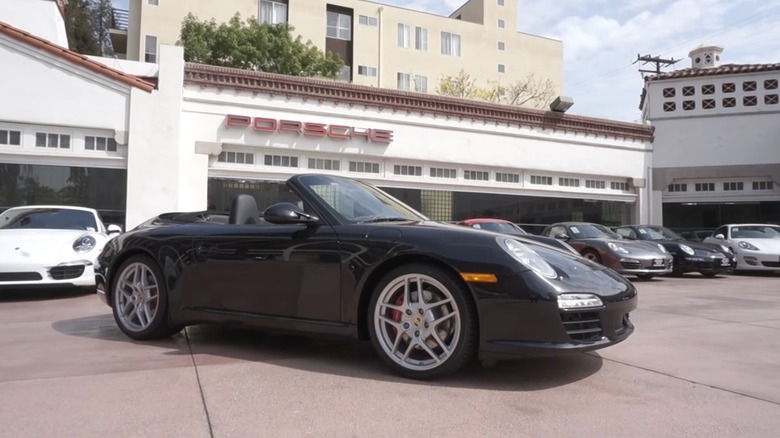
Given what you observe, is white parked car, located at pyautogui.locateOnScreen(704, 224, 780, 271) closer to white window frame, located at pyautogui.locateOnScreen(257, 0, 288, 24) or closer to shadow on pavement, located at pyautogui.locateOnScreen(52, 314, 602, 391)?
shadow on pavement, located at pyautogui.locateOnScreen(52, 314, 602, 391)

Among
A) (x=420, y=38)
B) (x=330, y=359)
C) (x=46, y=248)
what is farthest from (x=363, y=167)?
(x=420, y=38)

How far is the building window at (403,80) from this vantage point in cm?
3591

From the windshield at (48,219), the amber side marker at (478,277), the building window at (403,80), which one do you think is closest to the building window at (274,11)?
the building window at (403,80)

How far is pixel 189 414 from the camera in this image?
2859mm

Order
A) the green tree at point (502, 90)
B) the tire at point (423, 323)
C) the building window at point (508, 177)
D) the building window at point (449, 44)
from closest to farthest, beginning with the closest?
1. the tire at point (423, 323)
2. the building window at point (508, 177)
3. the green tree at point (502, 90)
4. the building window at point (449, 44)

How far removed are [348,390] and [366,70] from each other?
33320 millimetres

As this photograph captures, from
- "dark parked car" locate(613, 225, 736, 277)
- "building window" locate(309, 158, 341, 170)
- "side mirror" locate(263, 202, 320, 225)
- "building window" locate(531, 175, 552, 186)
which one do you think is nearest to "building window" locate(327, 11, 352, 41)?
"building window" locate(531, 175, 552, 186)

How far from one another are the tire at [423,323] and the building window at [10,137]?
12.0 meters

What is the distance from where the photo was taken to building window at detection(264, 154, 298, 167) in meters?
14.7

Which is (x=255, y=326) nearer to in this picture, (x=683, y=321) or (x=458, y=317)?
(x=458, y=317)

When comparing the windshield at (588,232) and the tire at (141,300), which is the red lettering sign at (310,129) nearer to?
the windshield at (588,232)

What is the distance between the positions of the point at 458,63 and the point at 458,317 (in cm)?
3649

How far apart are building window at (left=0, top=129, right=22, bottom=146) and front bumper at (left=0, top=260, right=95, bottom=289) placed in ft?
22.0

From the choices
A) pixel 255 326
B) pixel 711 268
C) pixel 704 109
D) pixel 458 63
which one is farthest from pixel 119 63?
pixel 458 63
